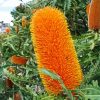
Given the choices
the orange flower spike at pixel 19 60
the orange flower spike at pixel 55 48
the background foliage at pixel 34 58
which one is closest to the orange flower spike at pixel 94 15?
the background foliage at pixel 34 58

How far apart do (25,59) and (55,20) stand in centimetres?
117

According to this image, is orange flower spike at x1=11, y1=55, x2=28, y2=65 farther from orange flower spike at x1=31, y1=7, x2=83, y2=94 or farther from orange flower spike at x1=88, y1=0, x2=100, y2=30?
orange flower spike at x1=31, y1=7, x2=83, y2=94

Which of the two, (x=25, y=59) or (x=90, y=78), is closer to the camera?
(x=90, y=78)

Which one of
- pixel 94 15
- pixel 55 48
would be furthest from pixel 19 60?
pixel 55 48

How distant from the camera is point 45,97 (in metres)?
1.63

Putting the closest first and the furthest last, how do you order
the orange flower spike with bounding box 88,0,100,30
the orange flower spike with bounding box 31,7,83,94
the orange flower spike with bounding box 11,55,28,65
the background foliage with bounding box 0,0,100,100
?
the orange flower spike with bounding box 31,7,83,94 < the background foliage with bounding box 0,0,100,100 < the orange flower spike with bounding box 88,0,100,30 < the orange flower spike with bounding box 11,55,28,65

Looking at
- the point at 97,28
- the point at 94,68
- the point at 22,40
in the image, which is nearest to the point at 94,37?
the point at 97,28

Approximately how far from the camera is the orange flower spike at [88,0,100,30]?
1.83 metres

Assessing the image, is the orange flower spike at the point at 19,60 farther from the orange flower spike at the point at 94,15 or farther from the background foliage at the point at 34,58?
the orange flower spike at the point at 94,15

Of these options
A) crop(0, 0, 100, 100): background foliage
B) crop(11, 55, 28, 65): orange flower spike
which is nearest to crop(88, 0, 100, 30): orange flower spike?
crop(0, 0, 100, 100): background foliage

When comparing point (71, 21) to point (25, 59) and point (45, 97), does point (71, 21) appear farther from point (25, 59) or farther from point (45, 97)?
point (45, 97)

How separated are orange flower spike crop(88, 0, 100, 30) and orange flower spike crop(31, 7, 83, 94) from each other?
0.28 m

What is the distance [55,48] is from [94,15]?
1.35 feet

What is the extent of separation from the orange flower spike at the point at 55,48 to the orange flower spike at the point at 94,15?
0.28m
